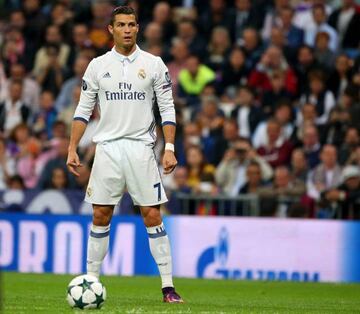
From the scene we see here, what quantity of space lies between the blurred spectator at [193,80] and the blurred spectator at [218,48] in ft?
0.87

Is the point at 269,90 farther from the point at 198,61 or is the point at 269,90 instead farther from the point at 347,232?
the point at 347,232

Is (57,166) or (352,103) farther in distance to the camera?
(57,166)

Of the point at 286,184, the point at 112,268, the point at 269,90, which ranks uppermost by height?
the point at 269,90

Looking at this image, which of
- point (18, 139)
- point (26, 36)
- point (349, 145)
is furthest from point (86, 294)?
point (26, 36)

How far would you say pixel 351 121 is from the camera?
1870 centimetres

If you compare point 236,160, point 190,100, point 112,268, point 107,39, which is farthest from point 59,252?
point 107,39

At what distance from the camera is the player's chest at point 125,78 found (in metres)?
10.8

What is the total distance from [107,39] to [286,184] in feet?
19.6

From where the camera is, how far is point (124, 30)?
10.8 metres

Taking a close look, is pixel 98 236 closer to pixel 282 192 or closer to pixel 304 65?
pixel 282 192

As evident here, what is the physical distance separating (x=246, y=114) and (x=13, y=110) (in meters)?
4.34

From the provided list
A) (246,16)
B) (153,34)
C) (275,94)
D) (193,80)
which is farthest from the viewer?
(246,16)

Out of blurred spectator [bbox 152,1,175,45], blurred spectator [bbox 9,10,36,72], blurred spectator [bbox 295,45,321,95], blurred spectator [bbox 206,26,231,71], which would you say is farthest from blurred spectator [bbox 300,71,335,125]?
blurred spectator [bbox 9,10,36,72]

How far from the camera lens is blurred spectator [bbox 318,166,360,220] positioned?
17172mm
